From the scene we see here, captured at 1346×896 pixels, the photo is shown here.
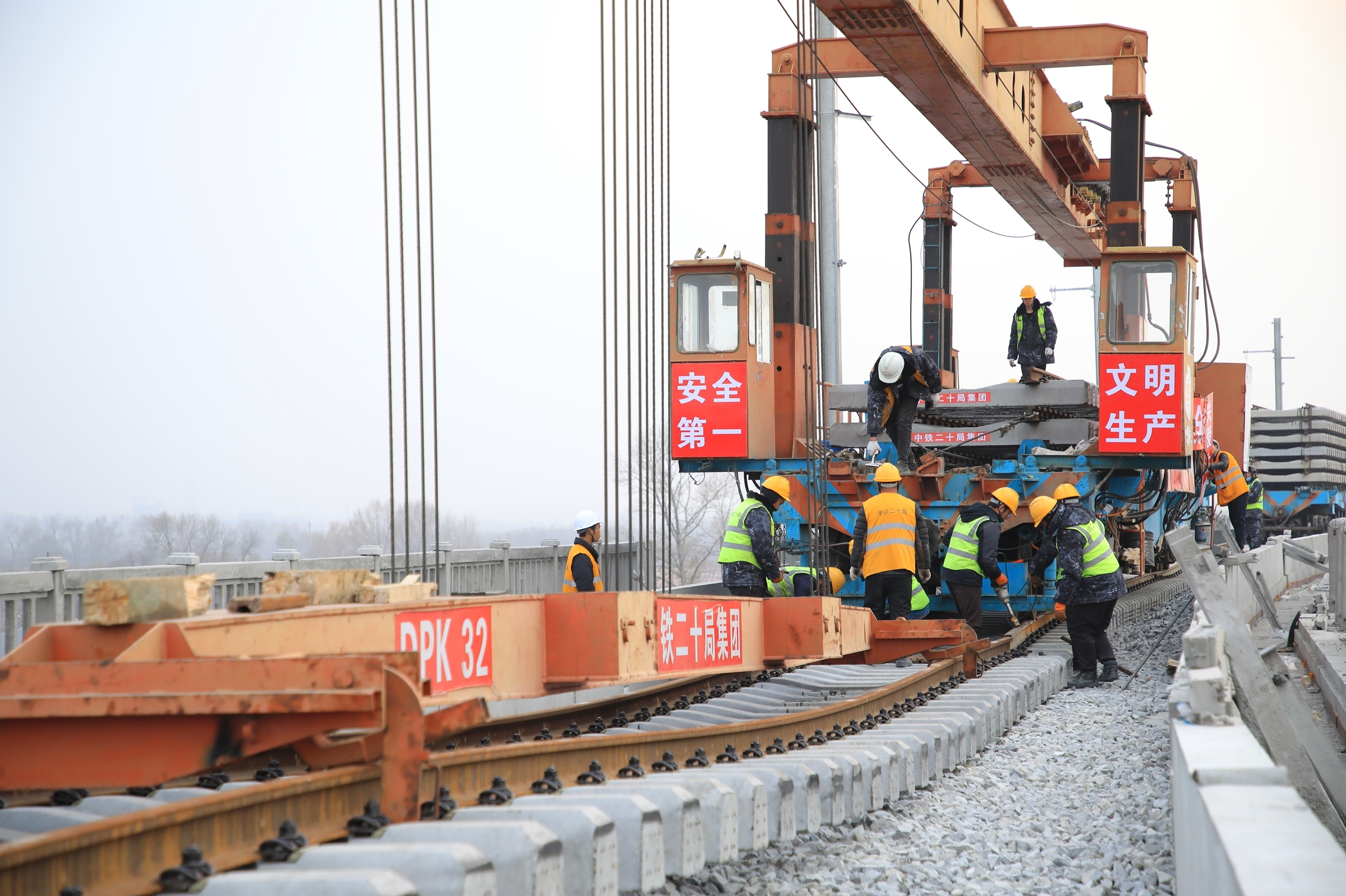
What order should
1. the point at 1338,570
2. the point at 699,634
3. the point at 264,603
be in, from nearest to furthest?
the point at 264,603
the point at 699,634
the point at 1338,570

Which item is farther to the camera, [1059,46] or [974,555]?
[1059,46]

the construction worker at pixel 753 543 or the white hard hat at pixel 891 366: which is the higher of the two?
the white hard hat at pixel 891 366

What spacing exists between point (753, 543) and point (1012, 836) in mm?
4380

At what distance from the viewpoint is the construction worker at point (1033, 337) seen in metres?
14.0

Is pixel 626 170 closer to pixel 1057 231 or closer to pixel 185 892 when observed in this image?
pixel 185 892

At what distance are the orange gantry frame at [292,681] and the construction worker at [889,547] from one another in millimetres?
5908

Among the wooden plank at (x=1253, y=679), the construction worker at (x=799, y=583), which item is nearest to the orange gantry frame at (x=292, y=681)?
the wooden plank at (x=1253, y=679)

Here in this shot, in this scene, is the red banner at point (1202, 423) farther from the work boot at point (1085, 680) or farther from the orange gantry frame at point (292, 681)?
the orange gantry frame at point (292, 681)

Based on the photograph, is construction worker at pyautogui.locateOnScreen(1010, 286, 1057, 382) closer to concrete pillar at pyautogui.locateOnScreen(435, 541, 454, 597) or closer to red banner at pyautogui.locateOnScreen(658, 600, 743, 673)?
concrete pillar at pyautogui.locateOnScreen(435, 541, 454, 597)

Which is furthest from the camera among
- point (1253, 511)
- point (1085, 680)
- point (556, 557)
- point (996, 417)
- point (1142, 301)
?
point (1253, 511)

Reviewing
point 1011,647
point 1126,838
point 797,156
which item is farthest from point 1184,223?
point 1126,838

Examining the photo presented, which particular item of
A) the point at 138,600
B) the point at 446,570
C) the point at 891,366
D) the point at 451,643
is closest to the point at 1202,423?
the point at 891,366

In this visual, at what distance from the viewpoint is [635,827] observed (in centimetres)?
372

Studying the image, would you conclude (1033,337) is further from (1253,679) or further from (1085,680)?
(1253,679)
